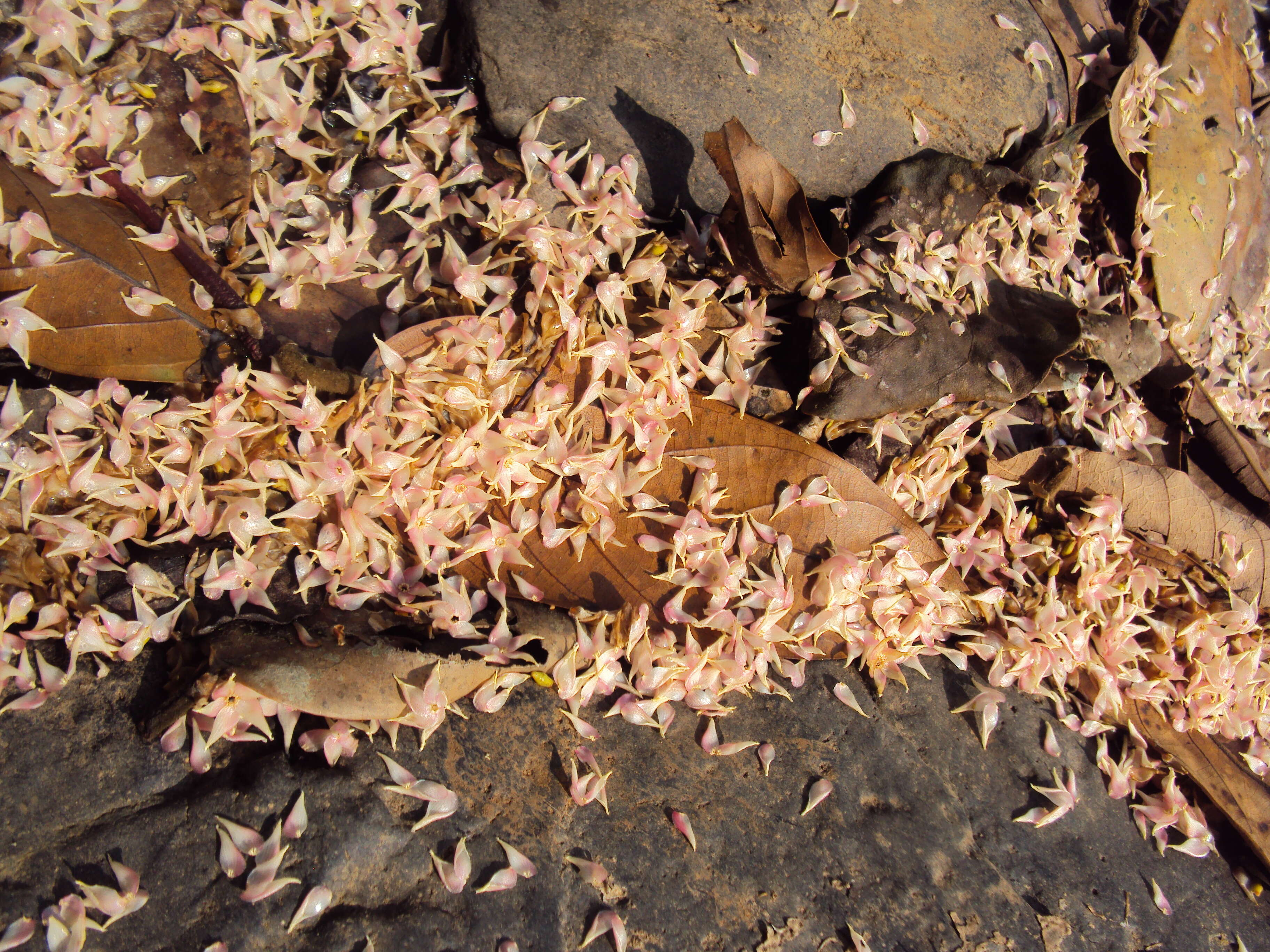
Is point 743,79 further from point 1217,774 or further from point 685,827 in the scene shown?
point 1217,774

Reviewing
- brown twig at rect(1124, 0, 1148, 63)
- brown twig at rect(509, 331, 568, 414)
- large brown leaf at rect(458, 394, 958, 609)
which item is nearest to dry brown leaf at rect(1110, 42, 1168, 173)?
brown twig at rect(1124, 0, 1148, 63)

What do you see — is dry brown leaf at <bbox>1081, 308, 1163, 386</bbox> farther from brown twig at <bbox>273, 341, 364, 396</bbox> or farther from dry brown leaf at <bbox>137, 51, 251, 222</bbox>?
dry brown leaf at <bbox>137, 51, 251, 222</bbox>

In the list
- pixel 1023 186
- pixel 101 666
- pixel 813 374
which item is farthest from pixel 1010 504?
pixel 101 666

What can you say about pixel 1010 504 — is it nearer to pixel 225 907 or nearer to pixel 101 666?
pixel 225 907

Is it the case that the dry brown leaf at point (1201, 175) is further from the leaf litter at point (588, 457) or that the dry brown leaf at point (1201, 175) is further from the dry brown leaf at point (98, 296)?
the dry brown leaf at point (98, 296)

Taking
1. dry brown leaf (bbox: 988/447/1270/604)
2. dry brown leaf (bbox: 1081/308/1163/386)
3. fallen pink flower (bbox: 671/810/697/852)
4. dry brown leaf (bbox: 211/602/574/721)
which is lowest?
fallen pink flower (bbox: 671/810/697/852)

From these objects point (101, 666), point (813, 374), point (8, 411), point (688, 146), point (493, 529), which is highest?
point (688, 146)

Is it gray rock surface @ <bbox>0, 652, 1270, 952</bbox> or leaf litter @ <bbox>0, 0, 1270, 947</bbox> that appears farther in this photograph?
leaf litter @ <bbox>0, 0, 1270, 947</bbox>
